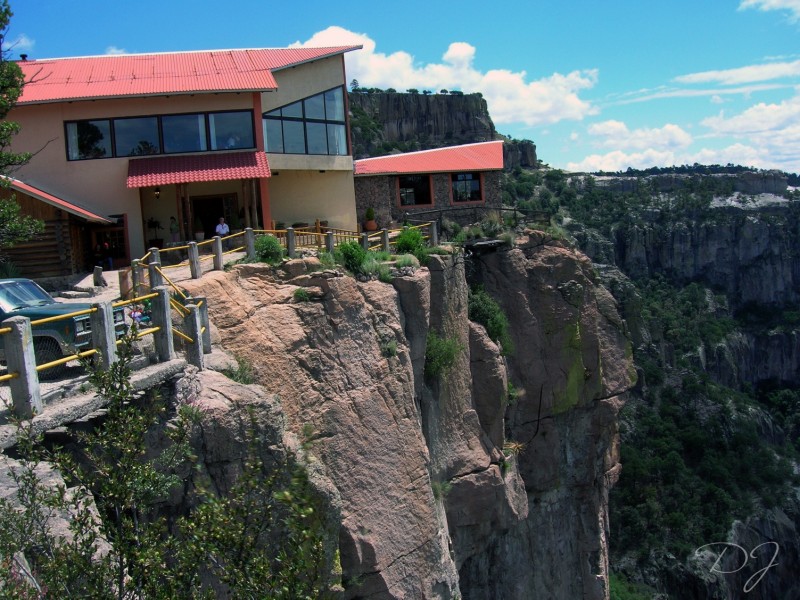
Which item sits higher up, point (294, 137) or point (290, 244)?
point (294, 137)

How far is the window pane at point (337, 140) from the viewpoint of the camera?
29839 millimetres

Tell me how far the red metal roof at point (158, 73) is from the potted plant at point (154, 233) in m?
3.94

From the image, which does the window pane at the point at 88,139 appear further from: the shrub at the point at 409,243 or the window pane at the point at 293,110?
the shrub at the point at 409,243

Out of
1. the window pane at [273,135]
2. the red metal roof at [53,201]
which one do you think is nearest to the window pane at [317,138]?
the window pane at [273,135]

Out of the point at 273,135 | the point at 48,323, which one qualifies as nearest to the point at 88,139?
the point at 273,135

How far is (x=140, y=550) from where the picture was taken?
6.96m

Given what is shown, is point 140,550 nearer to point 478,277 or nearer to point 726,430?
point 478,277

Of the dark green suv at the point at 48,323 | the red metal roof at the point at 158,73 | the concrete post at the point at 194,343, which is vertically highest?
the red metal roof at the point at 158,73

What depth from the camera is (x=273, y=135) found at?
91.1 ft

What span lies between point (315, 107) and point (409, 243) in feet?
26.8

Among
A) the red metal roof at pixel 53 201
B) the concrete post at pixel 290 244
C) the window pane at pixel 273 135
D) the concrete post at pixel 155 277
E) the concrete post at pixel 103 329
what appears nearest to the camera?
the concrete post at pixel 103 329

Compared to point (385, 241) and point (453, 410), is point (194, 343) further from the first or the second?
point (453, 410)

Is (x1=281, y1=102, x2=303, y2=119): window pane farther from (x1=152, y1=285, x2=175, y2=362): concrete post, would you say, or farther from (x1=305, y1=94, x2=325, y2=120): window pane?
(x1=152, y1=285, x2=175, y2=362): concrete post

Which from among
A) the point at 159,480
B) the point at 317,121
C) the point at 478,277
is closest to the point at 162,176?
the point at 317,121
